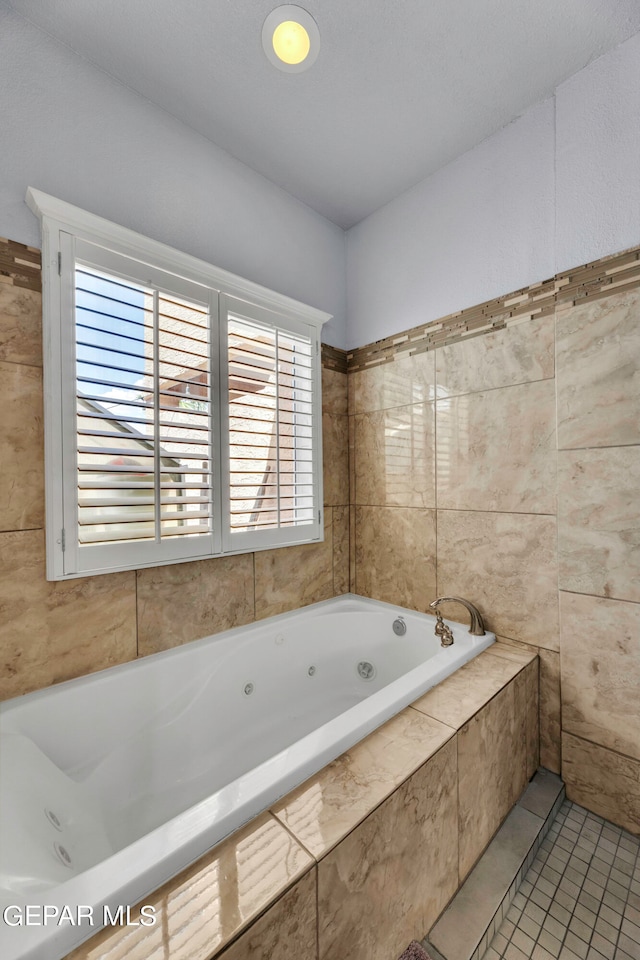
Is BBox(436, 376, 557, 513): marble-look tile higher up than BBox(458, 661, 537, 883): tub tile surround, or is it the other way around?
BBox(436, 376, 557, 513): marble-look tile

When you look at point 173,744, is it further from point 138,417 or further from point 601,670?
point 601,670

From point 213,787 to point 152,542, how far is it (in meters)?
0.89

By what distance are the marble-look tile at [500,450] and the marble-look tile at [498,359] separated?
0.14 feet

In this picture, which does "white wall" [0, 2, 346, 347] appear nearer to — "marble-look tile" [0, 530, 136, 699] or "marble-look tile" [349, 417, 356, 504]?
"marble-look tile" [349, 417, 356, 504]

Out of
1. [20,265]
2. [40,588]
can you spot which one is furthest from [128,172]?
[40,588]

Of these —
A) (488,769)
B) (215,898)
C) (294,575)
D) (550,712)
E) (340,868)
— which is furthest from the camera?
(294,575)

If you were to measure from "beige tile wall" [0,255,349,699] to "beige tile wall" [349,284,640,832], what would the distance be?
99 centimetres

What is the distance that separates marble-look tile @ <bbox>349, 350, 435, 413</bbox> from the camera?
2018 millimetres

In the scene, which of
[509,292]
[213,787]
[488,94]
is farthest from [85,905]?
[488,94]

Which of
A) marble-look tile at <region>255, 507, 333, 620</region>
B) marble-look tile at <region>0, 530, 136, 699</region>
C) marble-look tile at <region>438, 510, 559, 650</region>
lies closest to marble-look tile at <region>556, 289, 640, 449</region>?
marble-look tile at <region>438, 510, 559, 650</region>

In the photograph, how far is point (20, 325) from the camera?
1.30m

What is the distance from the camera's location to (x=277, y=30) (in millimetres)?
1327

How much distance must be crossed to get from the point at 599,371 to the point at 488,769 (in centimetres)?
135

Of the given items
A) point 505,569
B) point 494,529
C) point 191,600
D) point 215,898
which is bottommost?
point 215,898
